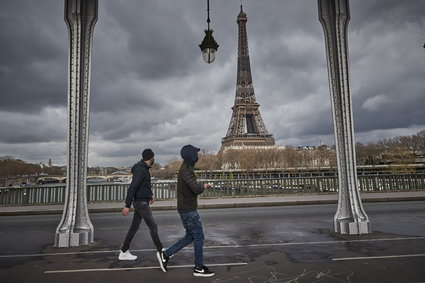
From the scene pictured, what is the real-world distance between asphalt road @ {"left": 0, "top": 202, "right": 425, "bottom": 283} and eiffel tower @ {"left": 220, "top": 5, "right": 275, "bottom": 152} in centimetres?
8235

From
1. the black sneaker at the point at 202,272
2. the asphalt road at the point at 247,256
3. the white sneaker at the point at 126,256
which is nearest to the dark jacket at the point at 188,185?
the black sneaker at the point at 202,272

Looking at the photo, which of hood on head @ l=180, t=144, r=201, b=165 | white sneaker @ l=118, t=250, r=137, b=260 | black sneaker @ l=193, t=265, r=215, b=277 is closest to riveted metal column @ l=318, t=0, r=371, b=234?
black sneaker @ l=193, t=265, r=215, b=277

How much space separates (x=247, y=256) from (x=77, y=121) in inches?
179

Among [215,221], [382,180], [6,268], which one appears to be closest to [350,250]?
[215,221]

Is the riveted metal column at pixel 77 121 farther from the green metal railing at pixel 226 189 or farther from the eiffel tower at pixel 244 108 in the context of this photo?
the eiffel tower at pixel 244 108

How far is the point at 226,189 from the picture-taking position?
1716cm

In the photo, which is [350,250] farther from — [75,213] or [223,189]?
[223,189]

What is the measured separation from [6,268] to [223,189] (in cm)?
1337

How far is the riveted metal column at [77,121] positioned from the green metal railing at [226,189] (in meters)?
8.61

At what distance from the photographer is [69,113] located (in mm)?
6332

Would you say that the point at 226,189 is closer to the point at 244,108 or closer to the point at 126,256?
the point at 126,256

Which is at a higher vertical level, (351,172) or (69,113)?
(69,113)

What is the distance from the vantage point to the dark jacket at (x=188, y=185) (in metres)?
4.16

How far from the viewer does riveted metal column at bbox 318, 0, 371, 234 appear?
22.2 feet
